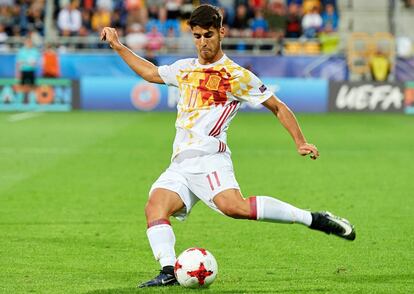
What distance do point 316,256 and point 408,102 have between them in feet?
74.3

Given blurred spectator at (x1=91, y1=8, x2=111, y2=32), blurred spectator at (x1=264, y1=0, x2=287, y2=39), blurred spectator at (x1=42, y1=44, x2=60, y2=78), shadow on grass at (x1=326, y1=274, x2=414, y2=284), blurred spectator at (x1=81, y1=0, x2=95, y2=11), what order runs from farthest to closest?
blurred spectator at (x1=81, y1=0, x2=95, y2=11) → blurred spectator at (x1=91, y1=8, x2=111, y2=32) → blurred spectator at (x1=264, y1=0, x2=287, y2=39) → blurred spectator at (x1=42, y1=44, x2=60, y2=78) → shadow on grass at (x1=326, y1=274, x2=414, y2=284)

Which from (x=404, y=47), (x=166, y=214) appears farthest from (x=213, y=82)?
(x=404, y=47)

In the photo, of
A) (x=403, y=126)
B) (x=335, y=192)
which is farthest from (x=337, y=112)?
(x=335, y=192)

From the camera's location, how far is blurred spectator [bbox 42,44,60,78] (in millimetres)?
32125

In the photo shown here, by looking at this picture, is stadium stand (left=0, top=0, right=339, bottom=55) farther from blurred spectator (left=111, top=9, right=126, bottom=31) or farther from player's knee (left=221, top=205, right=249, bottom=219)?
player's knee (left=221, top=205, right=249, bottom=219)

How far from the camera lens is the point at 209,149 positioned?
7.81 meters

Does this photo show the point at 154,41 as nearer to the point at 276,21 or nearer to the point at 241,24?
the point at 241,24

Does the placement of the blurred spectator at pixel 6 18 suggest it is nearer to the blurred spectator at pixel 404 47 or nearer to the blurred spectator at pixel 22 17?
the blurred spectator at pixel 22 17

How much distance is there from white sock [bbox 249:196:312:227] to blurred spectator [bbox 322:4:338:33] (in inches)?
1054

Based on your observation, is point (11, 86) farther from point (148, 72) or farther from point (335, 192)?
point (148, 72)

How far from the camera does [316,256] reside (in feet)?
29.9

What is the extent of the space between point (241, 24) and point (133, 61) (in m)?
26.3

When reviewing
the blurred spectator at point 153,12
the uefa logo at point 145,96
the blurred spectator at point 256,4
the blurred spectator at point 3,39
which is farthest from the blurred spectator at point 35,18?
the blurred spectator at point 256,4

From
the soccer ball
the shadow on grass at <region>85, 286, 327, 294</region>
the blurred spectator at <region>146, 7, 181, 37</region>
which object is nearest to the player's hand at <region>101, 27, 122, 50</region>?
the soccer ball
